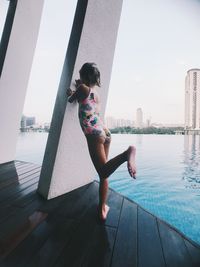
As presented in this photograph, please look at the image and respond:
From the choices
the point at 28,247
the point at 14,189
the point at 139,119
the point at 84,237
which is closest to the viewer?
the point at 28,247

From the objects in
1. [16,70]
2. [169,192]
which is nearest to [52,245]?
[16,70]

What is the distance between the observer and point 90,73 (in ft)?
4.19

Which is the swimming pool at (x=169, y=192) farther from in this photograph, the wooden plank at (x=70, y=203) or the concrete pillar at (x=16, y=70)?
the concrete pillar at (x=16, y=70)

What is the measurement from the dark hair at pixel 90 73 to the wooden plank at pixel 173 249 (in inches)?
47.7

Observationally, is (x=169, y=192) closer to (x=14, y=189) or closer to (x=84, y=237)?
(x=14, y=189)

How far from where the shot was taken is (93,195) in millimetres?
1756

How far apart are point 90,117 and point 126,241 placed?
872mm

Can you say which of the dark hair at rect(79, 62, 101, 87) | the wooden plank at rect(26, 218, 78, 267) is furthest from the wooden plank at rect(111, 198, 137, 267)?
the dark hair at rect(79, 62, 101, 87)

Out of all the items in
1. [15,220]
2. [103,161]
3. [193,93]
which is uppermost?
[193,93]

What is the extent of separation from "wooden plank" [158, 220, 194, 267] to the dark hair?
1.21 meters

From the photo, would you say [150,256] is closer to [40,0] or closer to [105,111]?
[105,111]

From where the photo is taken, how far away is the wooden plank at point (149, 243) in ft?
2.81

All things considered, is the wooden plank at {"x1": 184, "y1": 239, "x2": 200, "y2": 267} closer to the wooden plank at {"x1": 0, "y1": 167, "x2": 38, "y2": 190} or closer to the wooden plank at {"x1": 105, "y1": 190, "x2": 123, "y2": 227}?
the wooden plank at {"x1": 105, "y1": 190, "x2": 123, "y2": 227}

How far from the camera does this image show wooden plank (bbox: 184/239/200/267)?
2.84 ft
